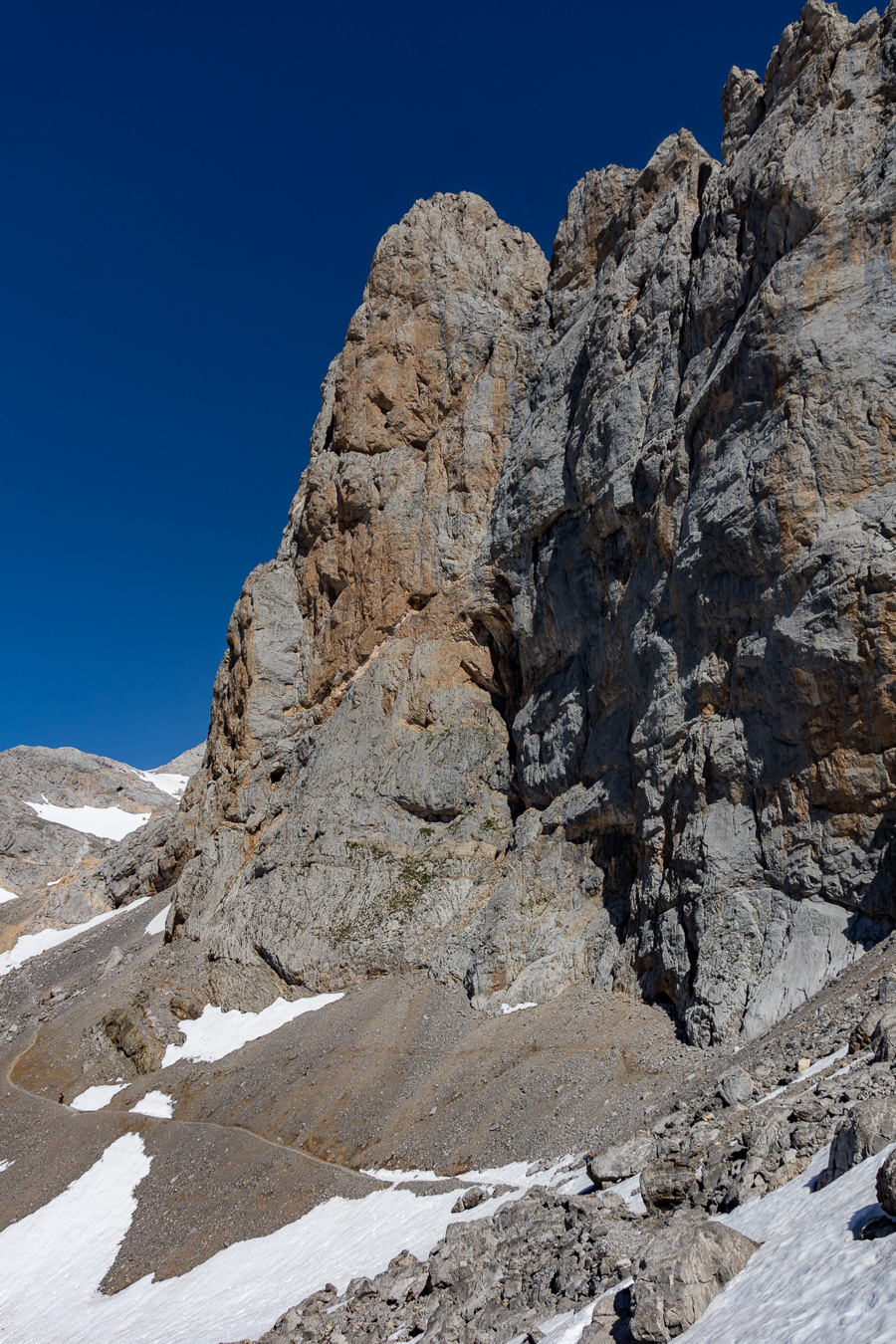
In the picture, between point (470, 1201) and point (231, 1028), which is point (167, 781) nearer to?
point (231, 1028)

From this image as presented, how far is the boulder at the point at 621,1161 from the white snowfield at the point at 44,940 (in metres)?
53.1

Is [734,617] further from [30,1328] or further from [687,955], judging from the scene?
[30,1328]

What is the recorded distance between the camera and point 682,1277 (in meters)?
7.28

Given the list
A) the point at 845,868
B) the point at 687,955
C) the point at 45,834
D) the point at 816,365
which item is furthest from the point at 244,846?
the point at 45,834

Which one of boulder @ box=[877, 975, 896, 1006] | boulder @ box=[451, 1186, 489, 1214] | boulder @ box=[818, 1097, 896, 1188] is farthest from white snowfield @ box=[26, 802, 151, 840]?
boulder @ box=[818, 1097, 896, 1188]

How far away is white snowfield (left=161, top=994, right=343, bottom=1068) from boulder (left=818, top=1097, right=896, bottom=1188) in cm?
3069

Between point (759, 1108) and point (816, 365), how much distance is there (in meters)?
22.1

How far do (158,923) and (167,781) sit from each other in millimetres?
98224

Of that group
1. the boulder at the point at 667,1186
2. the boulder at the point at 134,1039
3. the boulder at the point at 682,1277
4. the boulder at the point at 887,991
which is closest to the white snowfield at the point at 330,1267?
the boulder at the point at 682,1277

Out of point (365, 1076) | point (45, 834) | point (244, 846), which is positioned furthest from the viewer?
point (45, 834)

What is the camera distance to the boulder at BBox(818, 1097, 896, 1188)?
7.88 m

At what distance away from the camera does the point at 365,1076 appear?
1163 inches

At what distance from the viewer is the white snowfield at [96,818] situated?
345 ft

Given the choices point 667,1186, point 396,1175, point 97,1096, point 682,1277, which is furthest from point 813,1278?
point 97,1096
